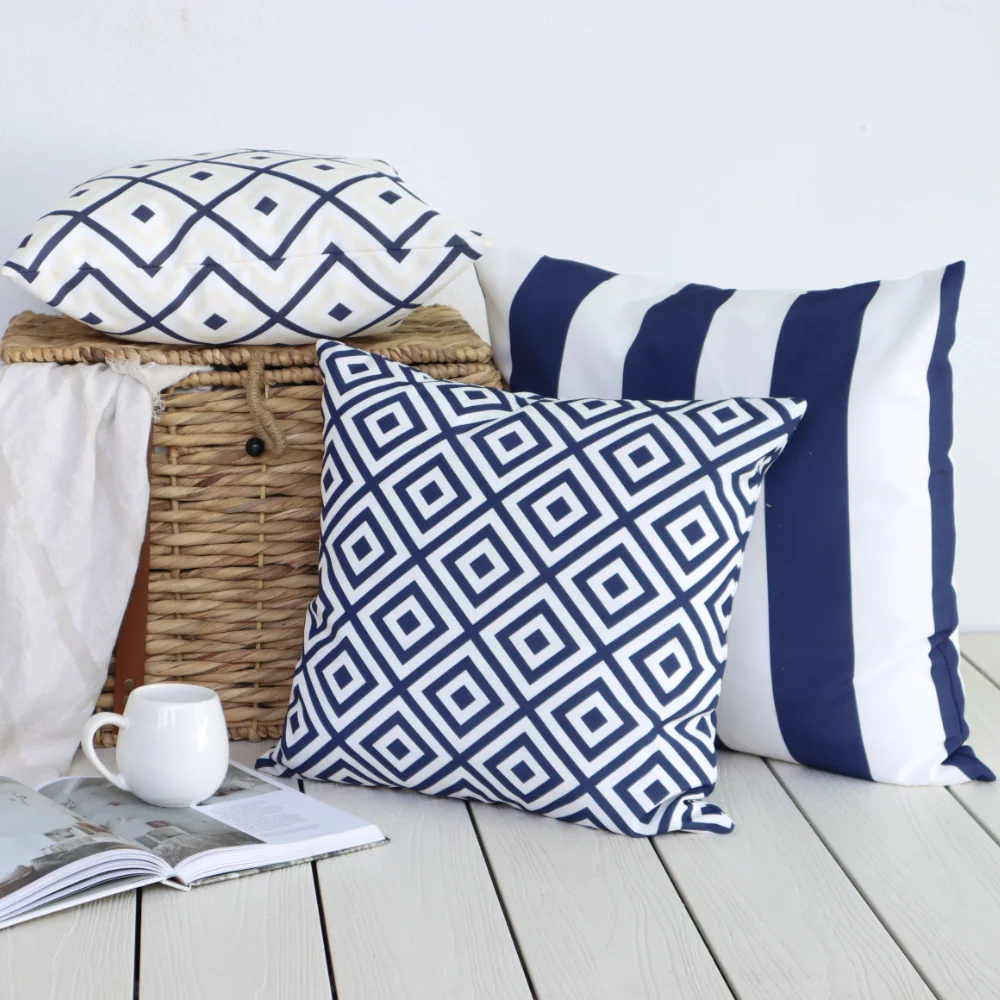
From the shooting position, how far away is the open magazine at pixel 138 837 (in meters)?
0.88

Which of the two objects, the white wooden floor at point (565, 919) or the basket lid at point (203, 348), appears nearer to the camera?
the white wooden floor at point (565, 919)

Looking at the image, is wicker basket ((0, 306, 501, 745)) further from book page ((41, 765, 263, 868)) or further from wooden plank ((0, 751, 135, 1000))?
wooden plank ((0, 751, 135, 1000))

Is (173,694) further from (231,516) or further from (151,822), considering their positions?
(231,516)

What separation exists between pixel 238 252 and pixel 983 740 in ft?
3.05

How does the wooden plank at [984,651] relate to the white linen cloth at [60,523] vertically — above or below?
below

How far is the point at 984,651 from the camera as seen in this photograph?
63.6 inches

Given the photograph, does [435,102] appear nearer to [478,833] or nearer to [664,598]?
[664,598]

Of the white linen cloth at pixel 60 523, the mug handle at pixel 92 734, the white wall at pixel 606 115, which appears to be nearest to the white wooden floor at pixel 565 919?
the mug handle at pixel 92 734

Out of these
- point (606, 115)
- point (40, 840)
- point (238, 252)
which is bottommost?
point (40, 840)

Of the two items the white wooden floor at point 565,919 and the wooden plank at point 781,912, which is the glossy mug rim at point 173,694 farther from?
the wooden plank at point 781,912

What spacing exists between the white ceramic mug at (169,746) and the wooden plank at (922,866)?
53 centimetres

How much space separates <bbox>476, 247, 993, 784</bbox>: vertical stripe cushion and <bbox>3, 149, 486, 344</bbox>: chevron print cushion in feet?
0.93

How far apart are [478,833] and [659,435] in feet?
1.24

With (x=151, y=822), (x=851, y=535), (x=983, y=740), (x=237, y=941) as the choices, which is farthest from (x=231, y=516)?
(x=983, y=740)
